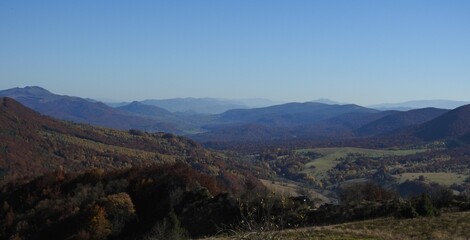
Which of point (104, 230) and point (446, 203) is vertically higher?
point (446, 203)

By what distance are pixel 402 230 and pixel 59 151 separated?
147m

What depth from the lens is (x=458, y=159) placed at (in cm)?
18175

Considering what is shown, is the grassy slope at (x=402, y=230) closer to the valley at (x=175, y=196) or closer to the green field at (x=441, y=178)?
the valley at (x=175, y=196)

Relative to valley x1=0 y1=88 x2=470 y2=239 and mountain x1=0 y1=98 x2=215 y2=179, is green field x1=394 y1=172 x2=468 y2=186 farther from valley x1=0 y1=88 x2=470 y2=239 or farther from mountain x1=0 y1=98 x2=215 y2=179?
mountain x1=0 y1=98 x2=215 y2=179

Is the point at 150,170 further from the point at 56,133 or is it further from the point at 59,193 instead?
the point at 56,133

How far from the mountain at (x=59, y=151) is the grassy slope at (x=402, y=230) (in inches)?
3924

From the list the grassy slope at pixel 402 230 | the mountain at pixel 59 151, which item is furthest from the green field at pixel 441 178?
the grassy slope at pixel 402 230

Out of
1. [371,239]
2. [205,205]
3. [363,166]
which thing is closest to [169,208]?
[205,205]

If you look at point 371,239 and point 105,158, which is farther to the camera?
point 105,158

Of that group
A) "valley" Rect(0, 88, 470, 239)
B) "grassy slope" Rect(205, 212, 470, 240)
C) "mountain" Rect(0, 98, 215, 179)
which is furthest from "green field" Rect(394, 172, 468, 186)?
"grassy slope" Rect(205, 212, 470, 240)

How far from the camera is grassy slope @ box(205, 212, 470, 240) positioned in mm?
24219

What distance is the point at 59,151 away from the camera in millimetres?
157875

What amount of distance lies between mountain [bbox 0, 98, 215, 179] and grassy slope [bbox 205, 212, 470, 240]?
99681mm

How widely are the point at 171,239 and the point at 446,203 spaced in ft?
69.1
